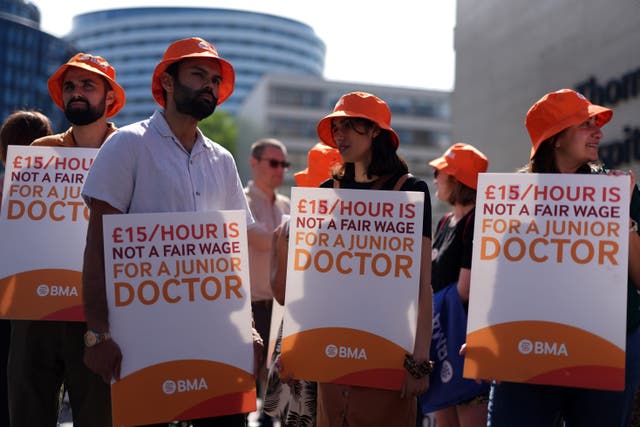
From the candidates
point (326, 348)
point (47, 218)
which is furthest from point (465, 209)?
point (47, 218)

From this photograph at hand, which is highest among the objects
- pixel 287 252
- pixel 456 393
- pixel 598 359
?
pixel 287 252

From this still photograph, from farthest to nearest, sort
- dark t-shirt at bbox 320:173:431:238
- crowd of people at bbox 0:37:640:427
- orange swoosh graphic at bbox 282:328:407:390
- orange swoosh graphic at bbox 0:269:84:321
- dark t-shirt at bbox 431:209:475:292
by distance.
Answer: dark t-shirt at bbox 431:209:475:292
orange swoosh graphic at bbox 0:269:84:321
dark t-shirt at bbox 320:173:431:238
orange swoosh graphic at bbox 282:328:407:390
crowd of people at bbox 0:37:640:427

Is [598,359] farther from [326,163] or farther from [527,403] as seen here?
[326,163]

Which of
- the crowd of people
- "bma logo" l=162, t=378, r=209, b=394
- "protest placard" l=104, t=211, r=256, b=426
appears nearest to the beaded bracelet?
the crowd of people

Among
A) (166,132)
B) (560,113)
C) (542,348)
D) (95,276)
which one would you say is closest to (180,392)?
(95,276)

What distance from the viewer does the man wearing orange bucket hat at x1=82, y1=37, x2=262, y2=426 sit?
9.32ft

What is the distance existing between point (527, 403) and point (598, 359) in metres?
0.34

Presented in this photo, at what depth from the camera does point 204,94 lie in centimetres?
310

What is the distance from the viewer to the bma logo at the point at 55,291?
11.3 ft

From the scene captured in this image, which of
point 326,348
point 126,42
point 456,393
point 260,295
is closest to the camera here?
point 326,348

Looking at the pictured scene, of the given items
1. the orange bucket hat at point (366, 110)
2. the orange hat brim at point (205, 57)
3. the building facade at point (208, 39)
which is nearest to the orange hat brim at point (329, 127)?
the orange bucket hat at point (366, 110)

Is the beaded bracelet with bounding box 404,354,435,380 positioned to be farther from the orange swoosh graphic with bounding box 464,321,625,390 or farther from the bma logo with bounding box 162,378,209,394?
the bma logo with bounding box 162,378,209,394

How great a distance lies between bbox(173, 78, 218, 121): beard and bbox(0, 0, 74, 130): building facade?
7294 cm

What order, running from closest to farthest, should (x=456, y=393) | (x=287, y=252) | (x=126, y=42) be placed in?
(x=287, y=252) < (x=456, y=393) < (x=126, y=42)
